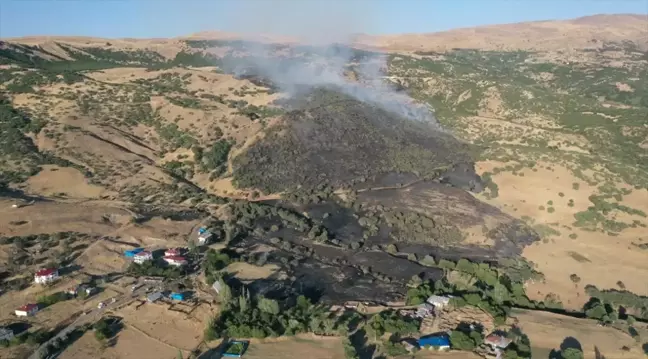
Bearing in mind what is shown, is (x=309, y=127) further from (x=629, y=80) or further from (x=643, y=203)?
(x=629, y=80)

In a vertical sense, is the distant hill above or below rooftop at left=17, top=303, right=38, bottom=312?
above

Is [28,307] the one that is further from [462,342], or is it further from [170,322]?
[462,342]

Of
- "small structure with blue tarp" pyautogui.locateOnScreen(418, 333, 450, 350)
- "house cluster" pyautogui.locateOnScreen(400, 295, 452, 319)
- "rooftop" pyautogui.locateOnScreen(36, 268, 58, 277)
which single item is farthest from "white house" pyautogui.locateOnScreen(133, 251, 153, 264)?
"small structure with blue tarp" pyautogui.locateOnScreen(418, 333, 450, 350)

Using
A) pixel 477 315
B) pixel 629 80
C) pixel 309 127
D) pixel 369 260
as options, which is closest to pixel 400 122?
pixel 309 127

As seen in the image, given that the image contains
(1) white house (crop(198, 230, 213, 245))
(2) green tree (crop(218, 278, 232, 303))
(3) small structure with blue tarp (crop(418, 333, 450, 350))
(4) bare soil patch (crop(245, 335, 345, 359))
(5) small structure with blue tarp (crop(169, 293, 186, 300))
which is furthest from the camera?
(1) white house (crop(198, 230, 213, 245))

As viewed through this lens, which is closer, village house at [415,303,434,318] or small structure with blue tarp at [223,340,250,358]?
small structure with blue tarp at [223,340,250,358]

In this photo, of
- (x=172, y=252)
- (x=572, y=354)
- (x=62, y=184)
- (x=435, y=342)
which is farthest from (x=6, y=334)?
(x=572, y=354)

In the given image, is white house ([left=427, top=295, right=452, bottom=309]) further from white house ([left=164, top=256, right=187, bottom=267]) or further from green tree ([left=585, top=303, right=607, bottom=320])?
white house ([left=164, top=256, right=187, bottom=267])

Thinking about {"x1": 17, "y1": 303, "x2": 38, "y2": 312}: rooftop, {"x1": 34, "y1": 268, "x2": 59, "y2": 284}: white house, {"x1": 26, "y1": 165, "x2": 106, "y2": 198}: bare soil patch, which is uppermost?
{"x1": 26, "y1": 165, "x2": 106, "y2": 198}: bare soil patch
